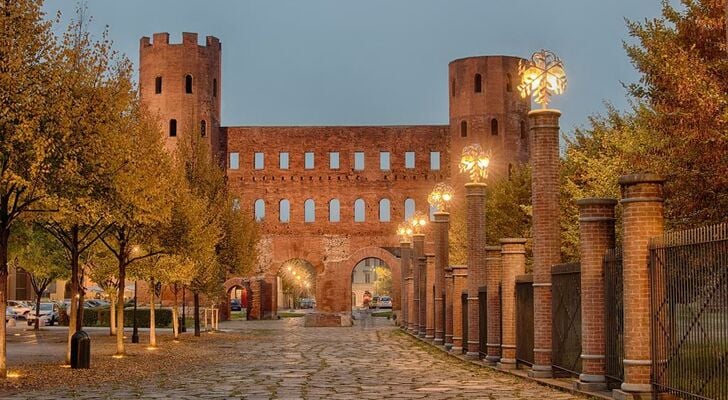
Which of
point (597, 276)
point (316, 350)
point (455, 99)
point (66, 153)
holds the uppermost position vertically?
point (455, 99)

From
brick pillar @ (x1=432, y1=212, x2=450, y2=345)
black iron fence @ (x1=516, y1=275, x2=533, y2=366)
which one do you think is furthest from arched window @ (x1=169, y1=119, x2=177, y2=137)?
black iron fence @ (x1=516, y1=275, x2=533, y2=366)

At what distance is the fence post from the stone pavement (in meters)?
A: 0.66

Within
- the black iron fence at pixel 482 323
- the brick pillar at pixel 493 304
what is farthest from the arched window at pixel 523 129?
the brick pillar at pixel 493 304

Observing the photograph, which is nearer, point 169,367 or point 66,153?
point 66,153

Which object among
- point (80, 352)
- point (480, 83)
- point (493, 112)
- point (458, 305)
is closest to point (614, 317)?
point (80, 352)

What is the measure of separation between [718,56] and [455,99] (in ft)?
141

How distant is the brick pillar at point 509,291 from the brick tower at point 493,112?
132ft

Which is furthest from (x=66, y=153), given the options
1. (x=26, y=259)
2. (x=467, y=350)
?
(x=26, y=259)

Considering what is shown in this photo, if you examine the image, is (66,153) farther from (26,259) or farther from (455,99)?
(455,99)

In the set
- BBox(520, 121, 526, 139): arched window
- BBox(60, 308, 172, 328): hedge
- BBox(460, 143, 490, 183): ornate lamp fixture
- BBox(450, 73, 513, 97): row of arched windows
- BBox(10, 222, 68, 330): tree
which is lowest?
BBox(60, 308, 172, 328): hedge

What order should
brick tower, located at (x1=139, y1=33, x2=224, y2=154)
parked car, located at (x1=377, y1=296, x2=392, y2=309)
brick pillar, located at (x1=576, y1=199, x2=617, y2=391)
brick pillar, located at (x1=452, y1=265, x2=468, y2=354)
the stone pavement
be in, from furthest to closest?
parked car, located at (x1=377, y1=296, x2=392, y2=309) < brick tower, located at (x1=139, y1=33, x2=224, y2=154) < brick pillar, located at (x1=452, y1=265, x2=468, y2=354) < the stone pavement < brick pillar, located at (x1=576, y1=199, x2=617, y2=391)

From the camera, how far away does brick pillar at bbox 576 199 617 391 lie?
1464 centimetres

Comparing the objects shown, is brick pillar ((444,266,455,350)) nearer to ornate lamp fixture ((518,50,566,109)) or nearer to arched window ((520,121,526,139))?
ornate lamp fixture ((518,50,566,109))

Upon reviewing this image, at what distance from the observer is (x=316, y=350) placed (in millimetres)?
27859
